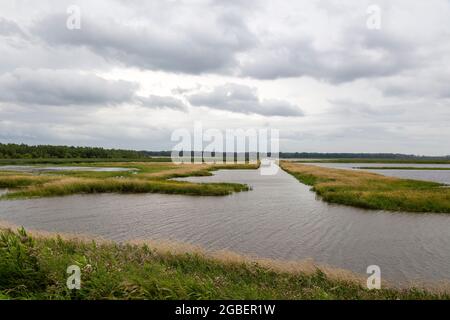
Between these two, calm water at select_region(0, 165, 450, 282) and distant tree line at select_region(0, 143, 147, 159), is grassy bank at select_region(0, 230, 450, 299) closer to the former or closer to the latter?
calm water at select_region(0, 165, 450, 282)

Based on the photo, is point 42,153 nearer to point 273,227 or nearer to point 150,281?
point 273,227

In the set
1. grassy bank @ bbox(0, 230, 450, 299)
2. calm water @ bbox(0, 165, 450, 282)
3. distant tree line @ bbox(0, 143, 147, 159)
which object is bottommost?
calm water @ bbox(0, 165, 450, 282)

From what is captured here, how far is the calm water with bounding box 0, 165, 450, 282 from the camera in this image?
16.4 meters

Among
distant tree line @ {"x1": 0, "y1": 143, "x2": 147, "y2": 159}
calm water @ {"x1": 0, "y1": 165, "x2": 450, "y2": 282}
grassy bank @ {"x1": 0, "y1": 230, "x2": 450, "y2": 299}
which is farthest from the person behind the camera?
distant tree line @ {"x1": 0, "y1": 143, "x2": 147, "y2": 159}

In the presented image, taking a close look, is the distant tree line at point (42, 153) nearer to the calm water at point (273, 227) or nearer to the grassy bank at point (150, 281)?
the calm water at point (273, 227)

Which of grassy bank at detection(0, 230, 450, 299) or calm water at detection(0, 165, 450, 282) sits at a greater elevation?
grassy bank at detection(0, 230, 450, 299)

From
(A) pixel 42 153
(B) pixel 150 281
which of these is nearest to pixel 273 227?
(B) pixel 150 281

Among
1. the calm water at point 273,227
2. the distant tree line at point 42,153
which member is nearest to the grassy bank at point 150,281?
the calm water at point 273,227

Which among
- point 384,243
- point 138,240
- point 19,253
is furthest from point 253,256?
point 19,253

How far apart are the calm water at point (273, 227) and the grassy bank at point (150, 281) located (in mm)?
3520

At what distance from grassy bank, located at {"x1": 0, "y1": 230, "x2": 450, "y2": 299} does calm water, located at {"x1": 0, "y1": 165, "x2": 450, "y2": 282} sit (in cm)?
352

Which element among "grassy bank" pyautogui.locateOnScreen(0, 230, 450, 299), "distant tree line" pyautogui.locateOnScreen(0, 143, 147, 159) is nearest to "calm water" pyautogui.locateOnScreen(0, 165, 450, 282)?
"grassy bank" pyautogui.locateOnScreen(0, 230, 450, 299)

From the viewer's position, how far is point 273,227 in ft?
75.3
